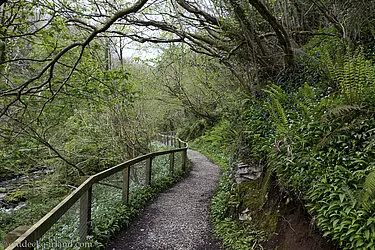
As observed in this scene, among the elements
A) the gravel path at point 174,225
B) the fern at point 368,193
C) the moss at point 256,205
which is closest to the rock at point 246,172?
the moss at point 256,205

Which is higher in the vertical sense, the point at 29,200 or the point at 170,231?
the point at 170,231

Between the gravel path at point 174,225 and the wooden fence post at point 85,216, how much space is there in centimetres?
54

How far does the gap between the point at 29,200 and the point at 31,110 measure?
134 inches

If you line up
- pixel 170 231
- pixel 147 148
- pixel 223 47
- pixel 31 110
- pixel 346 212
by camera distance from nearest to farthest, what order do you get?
1. pixel 346 212
2. pixel 170 231
3. pixel 31 110
4. pixel 223 47
5. pixel 147 148

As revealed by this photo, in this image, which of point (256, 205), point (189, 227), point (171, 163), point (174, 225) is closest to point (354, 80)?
point (256, 205)

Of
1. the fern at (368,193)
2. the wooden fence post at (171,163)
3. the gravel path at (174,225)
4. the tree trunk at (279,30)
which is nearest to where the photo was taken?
the fern at (368,193)

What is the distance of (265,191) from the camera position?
168 inches

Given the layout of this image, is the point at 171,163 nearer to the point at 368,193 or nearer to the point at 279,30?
the point at 279,30

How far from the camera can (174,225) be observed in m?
5.07

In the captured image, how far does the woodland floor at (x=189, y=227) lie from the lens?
3242 mm

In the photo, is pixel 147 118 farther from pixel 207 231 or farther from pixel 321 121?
pixel 321 121

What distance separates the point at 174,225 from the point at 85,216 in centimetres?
194

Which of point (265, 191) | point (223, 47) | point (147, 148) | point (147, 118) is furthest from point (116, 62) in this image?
point (265, 191)

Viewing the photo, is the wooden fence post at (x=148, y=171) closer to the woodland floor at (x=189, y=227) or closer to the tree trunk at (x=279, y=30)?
the woodland floor at (x=189, y=227)
